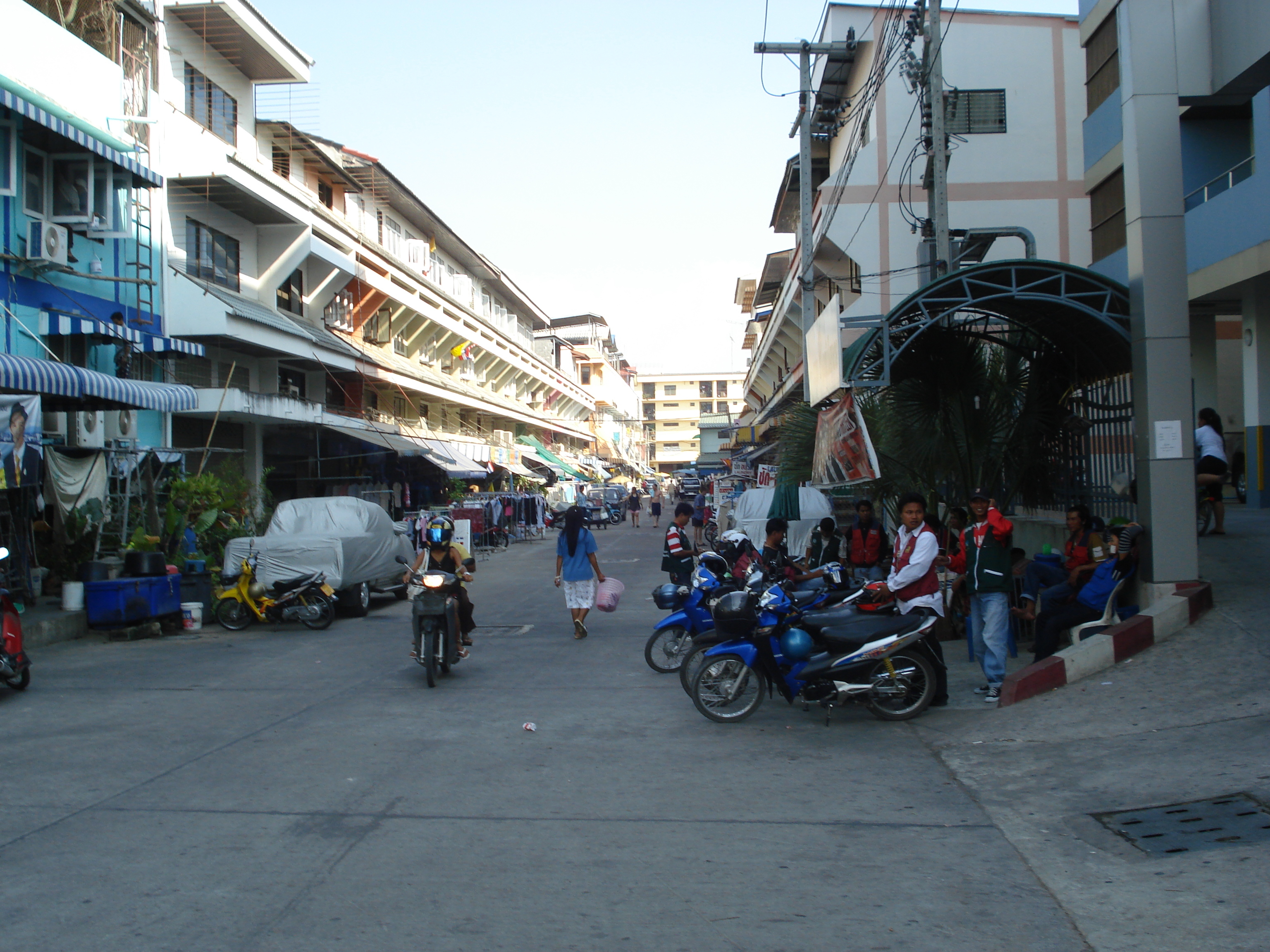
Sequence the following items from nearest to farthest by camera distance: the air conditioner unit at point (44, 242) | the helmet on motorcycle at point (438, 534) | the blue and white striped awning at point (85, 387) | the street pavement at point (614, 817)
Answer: the street pavement at point (614, 817) → the helmet on motorcycle at point (438, 534) → the blue and white striped awning at point (85, 387) → the air conditioner unit at point (44, 242)

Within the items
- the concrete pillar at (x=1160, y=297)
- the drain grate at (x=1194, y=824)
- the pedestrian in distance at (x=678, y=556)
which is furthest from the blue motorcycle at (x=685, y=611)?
the drain grate at (x=1194, y=824)

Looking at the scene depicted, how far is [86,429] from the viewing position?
1733 centimetres

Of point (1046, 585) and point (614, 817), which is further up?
point (1046, 585)

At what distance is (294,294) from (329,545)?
15.2 metres

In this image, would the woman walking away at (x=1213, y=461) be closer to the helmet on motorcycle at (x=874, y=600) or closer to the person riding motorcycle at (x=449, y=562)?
the helmet on motorcycle at (x=874, y=600)

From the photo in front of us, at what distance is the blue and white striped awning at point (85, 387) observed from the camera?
11.6m

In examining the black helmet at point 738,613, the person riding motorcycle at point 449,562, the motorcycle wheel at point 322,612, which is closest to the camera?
the black helmet at point 738,613

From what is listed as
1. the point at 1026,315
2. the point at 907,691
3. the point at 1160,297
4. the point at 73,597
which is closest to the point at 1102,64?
the point at 1026,315

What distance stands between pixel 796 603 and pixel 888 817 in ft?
10.2

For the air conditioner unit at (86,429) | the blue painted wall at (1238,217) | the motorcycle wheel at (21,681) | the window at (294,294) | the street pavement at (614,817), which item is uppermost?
the window at (294,294)

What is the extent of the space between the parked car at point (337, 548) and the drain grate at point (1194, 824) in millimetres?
11436

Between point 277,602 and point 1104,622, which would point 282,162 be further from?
point 1104,622

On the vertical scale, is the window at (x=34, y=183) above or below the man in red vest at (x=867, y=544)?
above

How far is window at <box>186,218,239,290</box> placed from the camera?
883 inches
